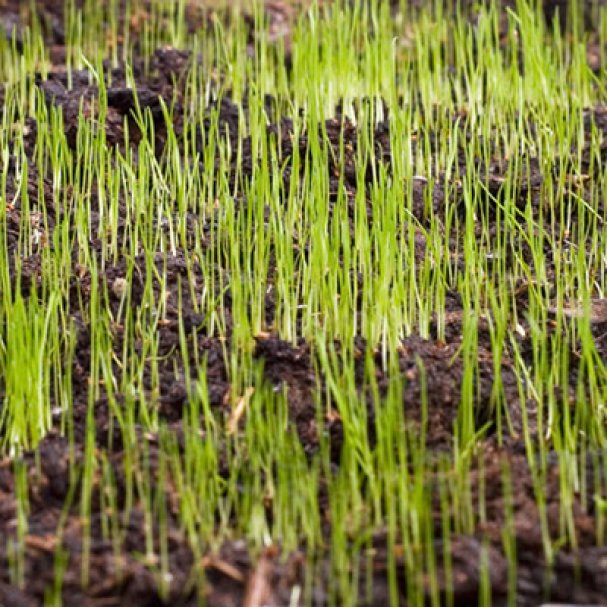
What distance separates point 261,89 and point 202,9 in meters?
1.04

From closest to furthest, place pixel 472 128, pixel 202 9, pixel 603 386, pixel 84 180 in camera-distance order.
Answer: pixel 603 386 < pixel 84 180 < pixel 472 128 < pixel 202 9

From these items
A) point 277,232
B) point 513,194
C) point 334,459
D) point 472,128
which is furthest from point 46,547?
point 472,128

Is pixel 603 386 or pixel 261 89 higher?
pixel 261 89

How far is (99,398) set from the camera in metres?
2.53

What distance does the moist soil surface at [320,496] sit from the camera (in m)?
2.06

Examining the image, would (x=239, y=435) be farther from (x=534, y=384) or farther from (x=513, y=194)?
(x=513, y=194)

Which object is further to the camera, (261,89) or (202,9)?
(202,9)

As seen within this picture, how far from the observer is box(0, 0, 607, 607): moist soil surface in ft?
6.77

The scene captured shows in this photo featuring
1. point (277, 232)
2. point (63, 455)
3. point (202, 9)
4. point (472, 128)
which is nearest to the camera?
point (63, 455)

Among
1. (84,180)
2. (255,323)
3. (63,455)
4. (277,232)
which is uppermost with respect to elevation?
(84,180)

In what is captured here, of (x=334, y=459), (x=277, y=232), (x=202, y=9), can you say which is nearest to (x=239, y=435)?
(x=334, y=459)

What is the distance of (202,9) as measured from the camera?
4566 millimetres

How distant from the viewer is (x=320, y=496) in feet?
7.55

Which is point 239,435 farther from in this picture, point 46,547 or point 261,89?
point 261,89
